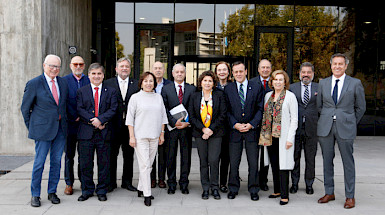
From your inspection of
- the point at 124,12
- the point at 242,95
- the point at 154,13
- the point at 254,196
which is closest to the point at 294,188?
the point at 254,196

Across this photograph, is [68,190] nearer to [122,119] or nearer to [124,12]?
[122,119]

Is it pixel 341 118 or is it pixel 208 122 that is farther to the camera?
pixel 208 122

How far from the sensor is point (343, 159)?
16.1ft

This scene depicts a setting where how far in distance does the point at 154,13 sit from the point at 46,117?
8.01m

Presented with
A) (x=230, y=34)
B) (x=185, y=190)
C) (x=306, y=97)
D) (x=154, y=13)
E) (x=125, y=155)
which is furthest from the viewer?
(x=230, y=34)

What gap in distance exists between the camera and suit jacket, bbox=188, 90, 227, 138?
5066 mm

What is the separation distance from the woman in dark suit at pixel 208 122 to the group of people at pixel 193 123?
1cm

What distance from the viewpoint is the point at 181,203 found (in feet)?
16.0

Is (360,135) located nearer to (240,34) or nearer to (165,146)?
(240,34)

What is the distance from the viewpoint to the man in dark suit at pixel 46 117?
185 inches

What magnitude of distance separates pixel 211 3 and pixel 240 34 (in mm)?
1442

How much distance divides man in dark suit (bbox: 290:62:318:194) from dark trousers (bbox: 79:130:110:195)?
9.02 ft

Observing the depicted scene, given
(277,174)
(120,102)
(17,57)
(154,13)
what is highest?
(154,13)

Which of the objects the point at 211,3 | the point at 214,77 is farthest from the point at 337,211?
the point at 211,3
